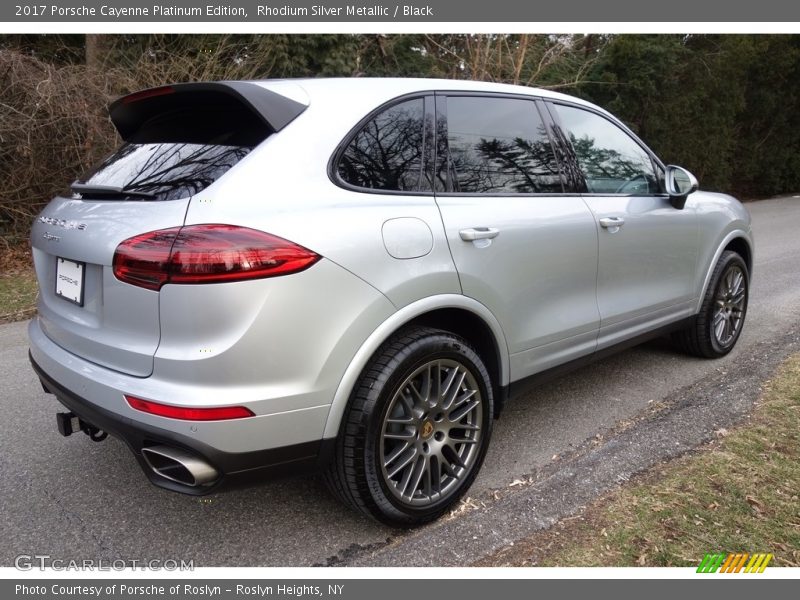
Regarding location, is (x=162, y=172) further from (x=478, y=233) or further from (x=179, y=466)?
(x=478, y=233)

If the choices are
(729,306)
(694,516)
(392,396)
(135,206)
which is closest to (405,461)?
(392,396)

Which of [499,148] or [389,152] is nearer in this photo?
[389,152]

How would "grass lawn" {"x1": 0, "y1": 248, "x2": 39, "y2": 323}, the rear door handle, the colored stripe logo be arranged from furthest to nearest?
"grass lawn" {"x1": 0, "y1": 248, "x2": 39, "y2": 323} → the rear door handle → the colored stripe logo

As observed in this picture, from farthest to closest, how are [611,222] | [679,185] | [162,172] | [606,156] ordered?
[679,185] < [606,156] < [611,222] < [162,172]

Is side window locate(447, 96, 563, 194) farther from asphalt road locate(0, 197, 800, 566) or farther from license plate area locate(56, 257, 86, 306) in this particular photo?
license plate area locate(56, 257, 86, 306)

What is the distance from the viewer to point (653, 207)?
376cm

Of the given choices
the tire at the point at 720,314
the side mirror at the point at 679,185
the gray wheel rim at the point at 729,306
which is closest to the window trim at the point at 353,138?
the side mirror at the point at 679,185

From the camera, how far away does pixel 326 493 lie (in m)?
2.91

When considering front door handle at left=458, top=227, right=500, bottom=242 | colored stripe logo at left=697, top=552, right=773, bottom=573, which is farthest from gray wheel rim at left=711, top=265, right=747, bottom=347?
front door handle at left=458, top=227, right=500, bottom=242

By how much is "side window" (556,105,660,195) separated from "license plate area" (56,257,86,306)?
8.21 feet

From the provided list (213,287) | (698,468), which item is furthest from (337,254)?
(698,468)

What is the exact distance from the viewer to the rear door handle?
11.0 feet

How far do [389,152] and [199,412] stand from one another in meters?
1.26

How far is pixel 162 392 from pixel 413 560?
45.5 inches
